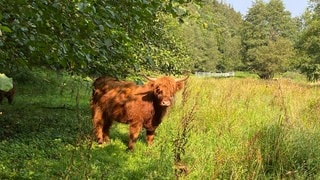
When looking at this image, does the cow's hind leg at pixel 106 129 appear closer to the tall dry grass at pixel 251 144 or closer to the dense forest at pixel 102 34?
the dense forest at pixel 102 34

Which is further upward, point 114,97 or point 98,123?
point 114,97

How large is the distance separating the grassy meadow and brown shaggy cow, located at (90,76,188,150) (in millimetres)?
257

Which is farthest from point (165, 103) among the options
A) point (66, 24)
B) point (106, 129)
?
point (66, 24)

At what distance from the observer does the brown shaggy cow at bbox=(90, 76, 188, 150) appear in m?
6.59

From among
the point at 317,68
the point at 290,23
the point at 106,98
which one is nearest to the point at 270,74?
the point at 317,68

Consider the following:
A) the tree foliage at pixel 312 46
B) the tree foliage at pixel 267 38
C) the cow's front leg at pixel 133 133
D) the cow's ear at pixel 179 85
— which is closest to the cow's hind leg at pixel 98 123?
the cow's front leg at pixel 133 133

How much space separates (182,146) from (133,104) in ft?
9.57

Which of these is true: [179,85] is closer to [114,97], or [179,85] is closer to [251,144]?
[114,97]

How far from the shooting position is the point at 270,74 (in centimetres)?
6188

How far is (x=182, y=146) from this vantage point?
152 inches

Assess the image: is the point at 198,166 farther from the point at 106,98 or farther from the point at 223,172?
the point at 106,98

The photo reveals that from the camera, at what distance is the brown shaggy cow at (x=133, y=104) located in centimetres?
659

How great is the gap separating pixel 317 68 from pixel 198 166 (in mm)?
42516

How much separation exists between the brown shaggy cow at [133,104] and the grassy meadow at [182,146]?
0.84 feet
